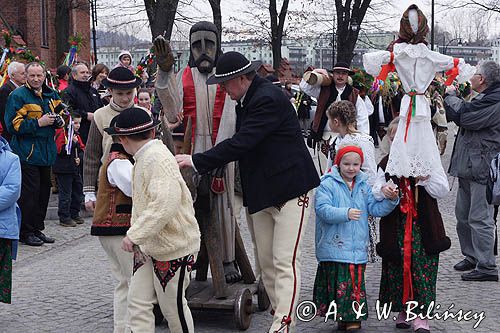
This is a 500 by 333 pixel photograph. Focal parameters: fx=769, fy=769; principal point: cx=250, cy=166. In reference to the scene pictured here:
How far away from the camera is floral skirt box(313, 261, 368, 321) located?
19.3 feet

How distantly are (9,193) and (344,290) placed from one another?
2.82 m

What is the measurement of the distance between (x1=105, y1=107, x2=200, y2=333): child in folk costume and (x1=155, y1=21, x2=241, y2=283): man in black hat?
1188mm

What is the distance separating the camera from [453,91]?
7.48 m

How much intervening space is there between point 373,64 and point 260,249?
5.67 feet

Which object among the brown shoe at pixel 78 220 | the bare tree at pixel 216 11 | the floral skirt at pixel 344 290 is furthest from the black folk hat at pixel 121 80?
the bare tree at pixel 216 11

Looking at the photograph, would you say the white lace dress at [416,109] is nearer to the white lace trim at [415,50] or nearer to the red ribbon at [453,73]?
the white lace trim at [415,50]

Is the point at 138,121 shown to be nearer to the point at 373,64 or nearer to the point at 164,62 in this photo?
the point at 164,62

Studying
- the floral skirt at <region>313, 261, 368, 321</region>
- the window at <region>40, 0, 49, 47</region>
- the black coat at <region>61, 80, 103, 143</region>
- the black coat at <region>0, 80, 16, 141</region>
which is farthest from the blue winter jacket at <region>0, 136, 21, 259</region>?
the window at <region>40, 0, 49, 47</region>

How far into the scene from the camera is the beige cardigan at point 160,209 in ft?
15.4

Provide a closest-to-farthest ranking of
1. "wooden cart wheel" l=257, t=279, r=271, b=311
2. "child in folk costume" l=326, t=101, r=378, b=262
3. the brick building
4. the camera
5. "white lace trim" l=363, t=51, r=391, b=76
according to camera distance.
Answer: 1. "white lace trim" l=363, t=51, r=391, b=76
2. "wooden cart wheel" l=257, t=279, r=271, b=311
3. "child in folk costume" l=326, t=101, r=378, b=262
4. the camera
5. the brick building

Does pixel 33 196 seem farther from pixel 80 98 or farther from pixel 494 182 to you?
pixel 494 182

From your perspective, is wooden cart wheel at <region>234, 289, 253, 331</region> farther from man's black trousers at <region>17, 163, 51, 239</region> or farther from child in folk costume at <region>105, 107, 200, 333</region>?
man's black trousers at <region>17, 163, 51, 239</region>

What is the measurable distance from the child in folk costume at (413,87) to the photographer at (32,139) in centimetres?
502

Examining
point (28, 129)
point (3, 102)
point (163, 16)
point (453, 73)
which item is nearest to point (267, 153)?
point (453, 73)
